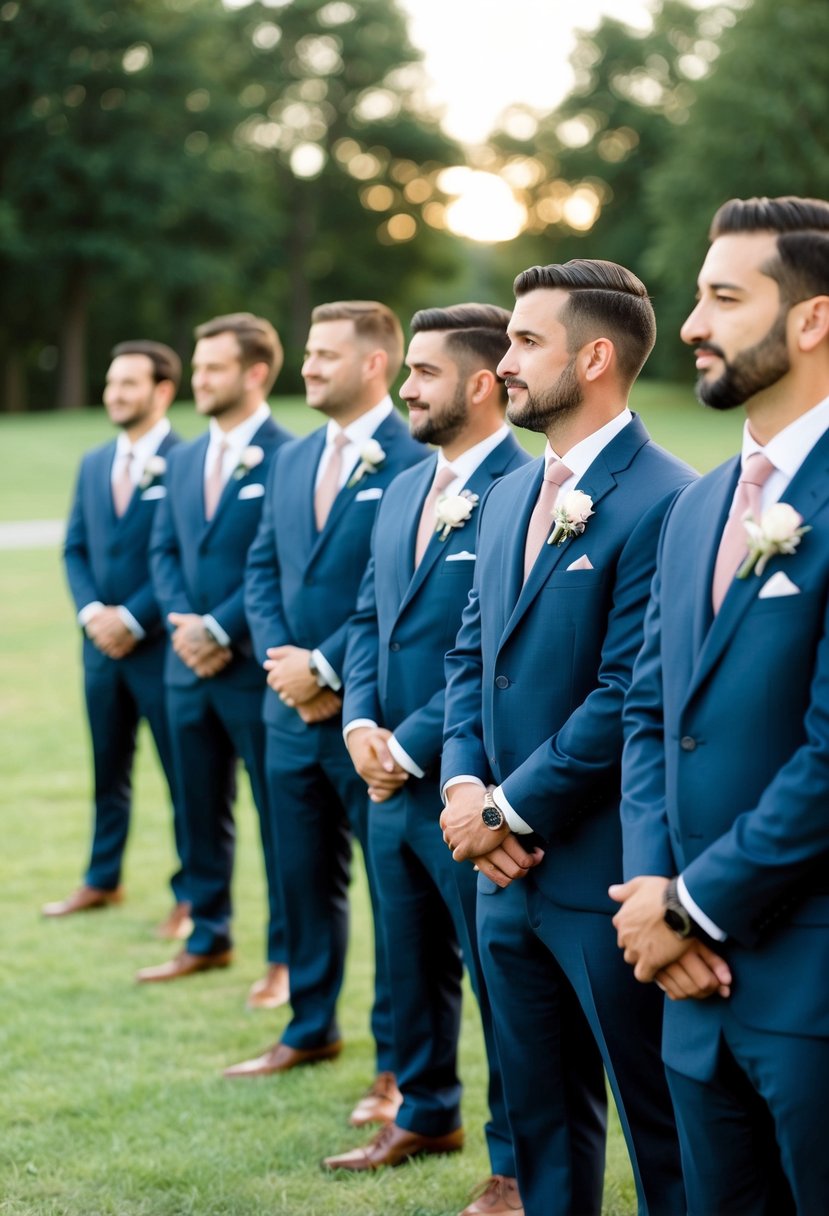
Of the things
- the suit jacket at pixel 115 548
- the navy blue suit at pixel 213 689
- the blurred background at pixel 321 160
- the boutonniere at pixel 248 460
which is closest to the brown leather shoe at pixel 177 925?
the navy blue suit at pixel 213 689

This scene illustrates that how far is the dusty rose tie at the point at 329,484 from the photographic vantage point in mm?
5617

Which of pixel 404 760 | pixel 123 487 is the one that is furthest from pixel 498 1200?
pixel 123 487

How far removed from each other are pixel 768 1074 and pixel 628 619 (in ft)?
3.80

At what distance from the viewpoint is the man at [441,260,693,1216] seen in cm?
351

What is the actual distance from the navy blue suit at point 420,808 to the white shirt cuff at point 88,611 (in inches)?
112

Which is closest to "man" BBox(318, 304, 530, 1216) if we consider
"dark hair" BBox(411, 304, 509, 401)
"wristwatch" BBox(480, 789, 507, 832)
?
"dark hair" BBox(411, 304, 509, 401)

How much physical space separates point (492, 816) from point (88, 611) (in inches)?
171

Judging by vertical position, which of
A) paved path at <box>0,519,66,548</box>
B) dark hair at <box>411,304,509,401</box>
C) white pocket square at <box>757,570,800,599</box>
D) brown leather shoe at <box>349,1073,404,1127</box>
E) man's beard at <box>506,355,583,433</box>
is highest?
dark hair at <box>411,304,509,401</box>

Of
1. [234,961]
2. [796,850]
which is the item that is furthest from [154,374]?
[796,850]

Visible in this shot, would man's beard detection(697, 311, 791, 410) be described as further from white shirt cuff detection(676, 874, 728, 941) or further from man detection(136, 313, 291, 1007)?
man detection(136, 313, 291, 1007)

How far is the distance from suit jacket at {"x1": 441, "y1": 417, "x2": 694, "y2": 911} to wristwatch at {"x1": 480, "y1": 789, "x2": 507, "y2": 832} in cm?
6

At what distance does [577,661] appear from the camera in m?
3.59

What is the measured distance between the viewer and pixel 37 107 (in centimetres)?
4431

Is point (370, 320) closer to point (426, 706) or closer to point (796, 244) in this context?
point (426, 706)
